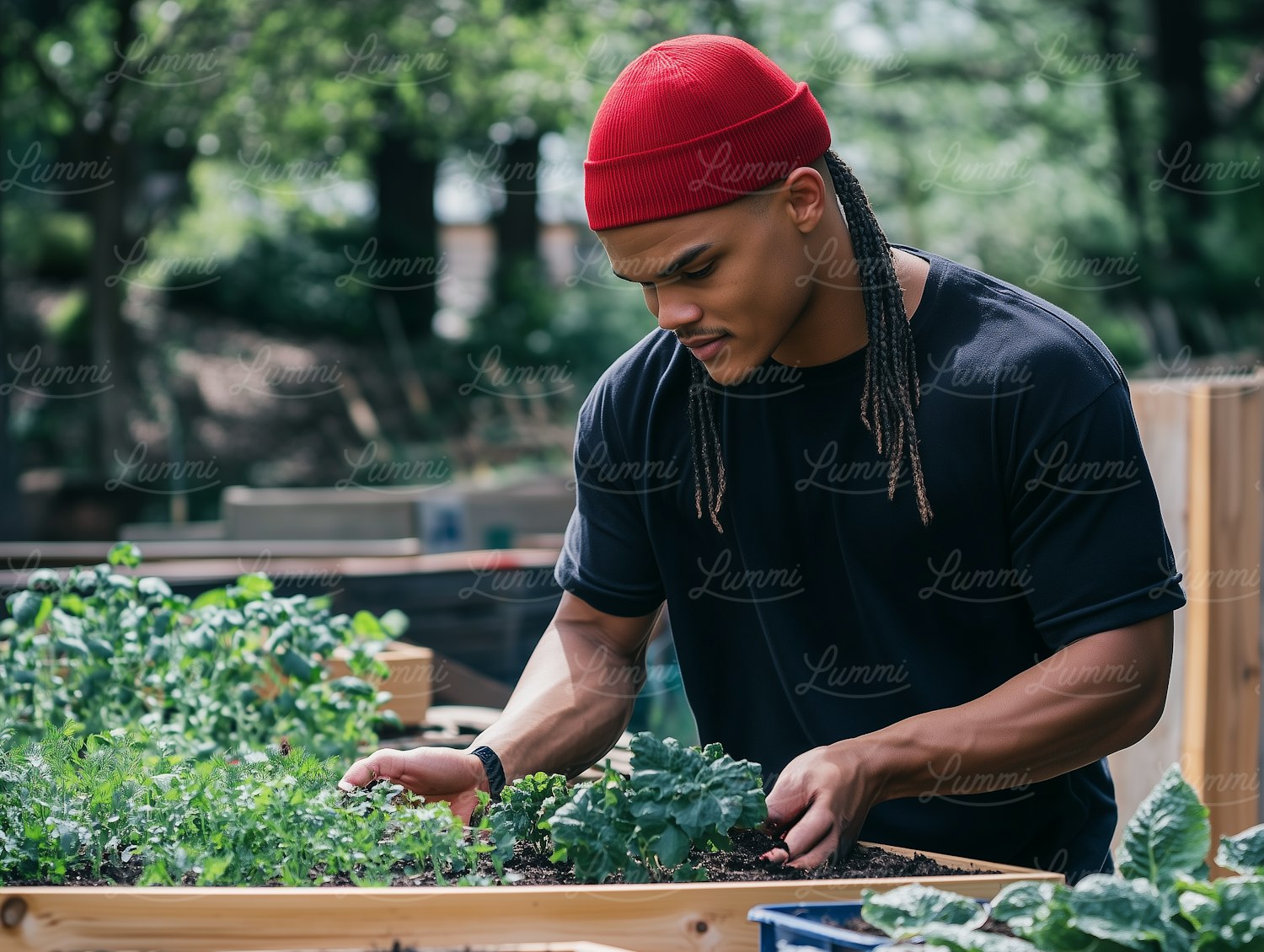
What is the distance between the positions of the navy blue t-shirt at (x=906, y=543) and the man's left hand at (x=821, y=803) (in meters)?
0.15

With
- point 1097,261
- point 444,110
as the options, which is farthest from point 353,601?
point 1097,261

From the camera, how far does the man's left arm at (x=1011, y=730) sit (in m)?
1.90

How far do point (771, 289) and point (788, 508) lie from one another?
411 millimetres

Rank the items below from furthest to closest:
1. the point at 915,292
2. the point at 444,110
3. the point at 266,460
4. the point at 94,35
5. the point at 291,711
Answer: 1. the point at 266,460
2. the point at 444,110
3. the point at 94,35
4. the point at 291,711
5. the point at 915,292

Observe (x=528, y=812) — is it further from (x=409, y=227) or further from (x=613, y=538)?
(x=409, y=227)

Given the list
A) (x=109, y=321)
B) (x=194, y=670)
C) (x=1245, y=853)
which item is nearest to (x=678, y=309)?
(x=1245, y=853)

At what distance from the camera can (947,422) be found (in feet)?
6.97

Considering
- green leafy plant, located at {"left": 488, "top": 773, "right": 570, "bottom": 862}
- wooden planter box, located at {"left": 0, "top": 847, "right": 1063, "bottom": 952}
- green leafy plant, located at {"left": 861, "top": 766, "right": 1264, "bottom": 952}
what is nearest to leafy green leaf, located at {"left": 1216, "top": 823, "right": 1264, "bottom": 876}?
green leafy plant, located at {"left": 861, "top": 766, "right": 1264, "bottom": 952}

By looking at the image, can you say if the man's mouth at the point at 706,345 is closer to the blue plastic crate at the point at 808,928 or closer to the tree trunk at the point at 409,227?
the blue plastic crate at the point at 808,928

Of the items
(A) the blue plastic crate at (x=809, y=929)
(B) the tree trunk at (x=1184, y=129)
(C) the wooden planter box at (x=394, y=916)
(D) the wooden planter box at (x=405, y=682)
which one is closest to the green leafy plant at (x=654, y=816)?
(C) the wooden planter box at (x=394, y=916)

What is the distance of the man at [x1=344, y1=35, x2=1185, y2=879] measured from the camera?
1973mm

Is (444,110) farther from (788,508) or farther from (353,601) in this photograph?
(788,508)

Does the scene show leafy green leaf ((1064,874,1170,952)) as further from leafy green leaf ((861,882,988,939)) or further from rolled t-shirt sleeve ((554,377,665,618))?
rolled t-shirt sleeve ((554,377,665,618))

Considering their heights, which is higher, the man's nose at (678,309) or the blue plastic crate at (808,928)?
the man's nose at (678,309)
